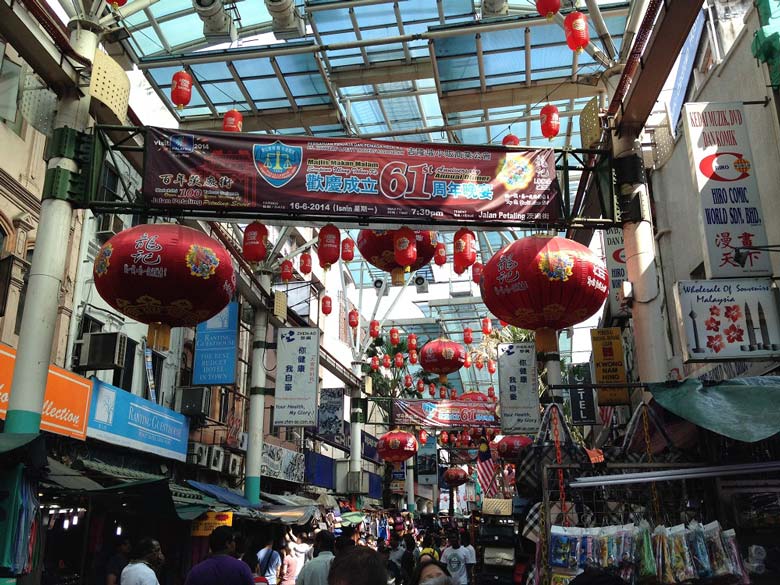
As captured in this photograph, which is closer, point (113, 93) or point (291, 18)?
point (113, 93)

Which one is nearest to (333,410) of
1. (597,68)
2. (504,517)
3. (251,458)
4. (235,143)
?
(251,458)

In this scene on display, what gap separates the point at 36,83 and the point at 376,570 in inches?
331

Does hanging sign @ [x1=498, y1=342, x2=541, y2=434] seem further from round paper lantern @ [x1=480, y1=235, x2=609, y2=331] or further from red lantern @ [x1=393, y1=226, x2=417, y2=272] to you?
round paper lantern @ [x1=480, y1=235, x2=609, y2=331]

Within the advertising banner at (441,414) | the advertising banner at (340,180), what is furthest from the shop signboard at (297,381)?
the advertising banner at (340,180)

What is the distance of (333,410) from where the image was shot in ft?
90.3

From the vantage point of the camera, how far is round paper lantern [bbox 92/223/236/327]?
705 centimetres

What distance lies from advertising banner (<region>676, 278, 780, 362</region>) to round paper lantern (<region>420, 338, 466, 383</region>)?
9.51 m

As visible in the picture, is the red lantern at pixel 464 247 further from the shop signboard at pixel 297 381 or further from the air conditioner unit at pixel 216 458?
the air conditioner unit at pixel 216 458

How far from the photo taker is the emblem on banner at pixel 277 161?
8.70 metres

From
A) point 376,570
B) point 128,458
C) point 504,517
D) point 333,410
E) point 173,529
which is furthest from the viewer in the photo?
point 333,410

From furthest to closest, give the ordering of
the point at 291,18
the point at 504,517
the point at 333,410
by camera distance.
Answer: the point at 333,410
the point at 504,517
the point at 291,18

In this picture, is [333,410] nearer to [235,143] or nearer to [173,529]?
[173,529]

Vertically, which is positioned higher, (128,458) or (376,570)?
(128,458)

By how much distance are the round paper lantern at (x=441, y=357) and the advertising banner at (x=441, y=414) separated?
6808 mm
